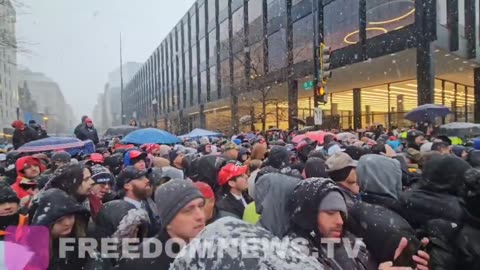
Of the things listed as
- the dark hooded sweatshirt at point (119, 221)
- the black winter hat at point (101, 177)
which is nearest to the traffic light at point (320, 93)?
the black winter hat at point (101, 177)

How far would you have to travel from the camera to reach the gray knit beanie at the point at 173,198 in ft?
8.20

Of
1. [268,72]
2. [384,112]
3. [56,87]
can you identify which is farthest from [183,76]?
[56,87]

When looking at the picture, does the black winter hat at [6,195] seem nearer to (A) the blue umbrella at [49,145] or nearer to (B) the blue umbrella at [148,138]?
(A) the blue umbrella at [49,145]

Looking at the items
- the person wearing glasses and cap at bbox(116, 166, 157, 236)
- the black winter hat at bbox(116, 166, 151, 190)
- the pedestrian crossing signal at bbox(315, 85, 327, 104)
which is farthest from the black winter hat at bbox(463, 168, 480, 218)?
the pedestrian crossing signal at bbox(315, 85, 327, 104)

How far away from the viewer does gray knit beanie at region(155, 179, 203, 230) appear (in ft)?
8.20

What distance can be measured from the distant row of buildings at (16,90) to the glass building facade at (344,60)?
11015 mm

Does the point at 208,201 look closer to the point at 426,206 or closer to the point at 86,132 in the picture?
the point at 426,206

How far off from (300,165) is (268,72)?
1003 inches

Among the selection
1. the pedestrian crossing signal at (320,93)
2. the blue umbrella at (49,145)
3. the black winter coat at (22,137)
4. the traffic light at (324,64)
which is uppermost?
the traffic light at (324,64)

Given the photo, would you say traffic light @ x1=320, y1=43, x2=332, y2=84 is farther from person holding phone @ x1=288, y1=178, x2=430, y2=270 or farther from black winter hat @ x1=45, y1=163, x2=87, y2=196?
person holding phone @ x1=288, y1=178, x2=430, y2=270

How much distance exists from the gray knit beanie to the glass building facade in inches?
615

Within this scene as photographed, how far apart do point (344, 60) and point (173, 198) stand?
73.5 ft

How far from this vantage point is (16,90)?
8831 centimetres

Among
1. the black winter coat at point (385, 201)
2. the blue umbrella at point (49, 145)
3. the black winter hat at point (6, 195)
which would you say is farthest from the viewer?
A: the blue umbrella at point (49, 145)
